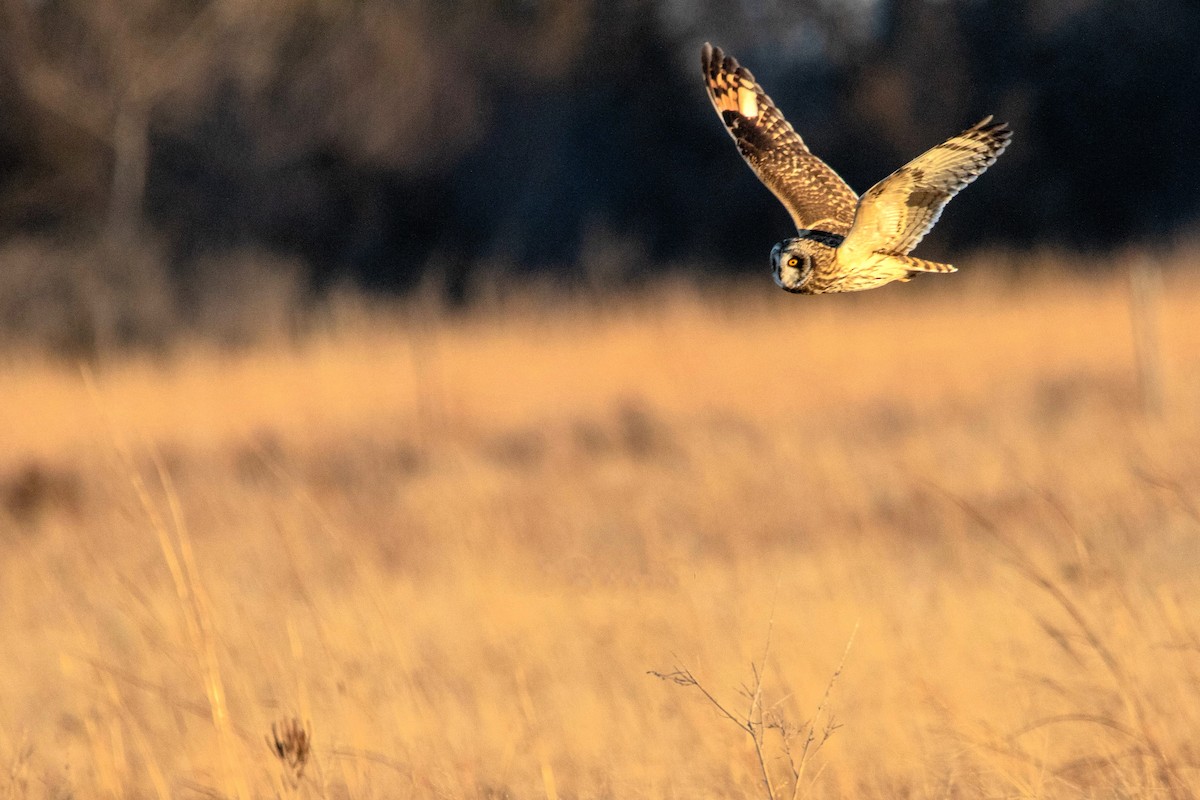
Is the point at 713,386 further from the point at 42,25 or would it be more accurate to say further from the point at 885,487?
the point at 42,25

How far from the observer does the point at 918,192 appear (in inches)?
108

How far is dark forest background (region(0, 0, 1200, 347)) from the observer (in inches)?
674

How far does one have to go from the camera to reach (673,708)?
13.4ft

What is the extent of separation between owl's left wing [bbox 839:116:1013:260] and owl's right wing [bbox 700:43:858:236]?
0.39 m

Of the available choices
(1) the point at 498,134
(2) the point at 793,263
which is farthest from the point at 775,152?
(1) the point at 498,134

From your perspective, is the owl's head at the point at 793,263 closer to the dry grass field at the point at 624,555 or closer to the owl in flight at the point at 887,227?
the owl in flight at the point at 887,227

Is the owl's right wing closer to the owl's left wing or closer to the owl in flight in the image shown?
the owl in flight

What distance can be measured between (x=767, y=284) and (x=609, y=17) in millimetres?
9842

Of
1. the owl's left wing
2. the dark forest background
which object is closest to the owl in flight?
the owl's left wing

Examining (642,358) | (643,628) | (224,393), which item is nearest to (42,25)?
(224,393)

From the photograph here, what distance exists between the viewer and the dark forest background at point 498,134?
1712cm

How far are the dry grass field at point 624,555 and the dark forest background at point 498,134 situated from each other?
3768 millimetres

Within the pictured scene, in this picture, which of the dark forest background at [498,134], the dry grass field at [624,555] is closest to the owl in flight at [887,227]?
the dry grass field at [624,555]

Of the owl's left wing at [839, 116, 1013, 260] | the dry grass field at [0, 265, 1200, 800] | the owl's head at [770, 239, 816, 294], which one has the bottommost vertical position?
the dry grass field at [0, 265, 1200, 800]
